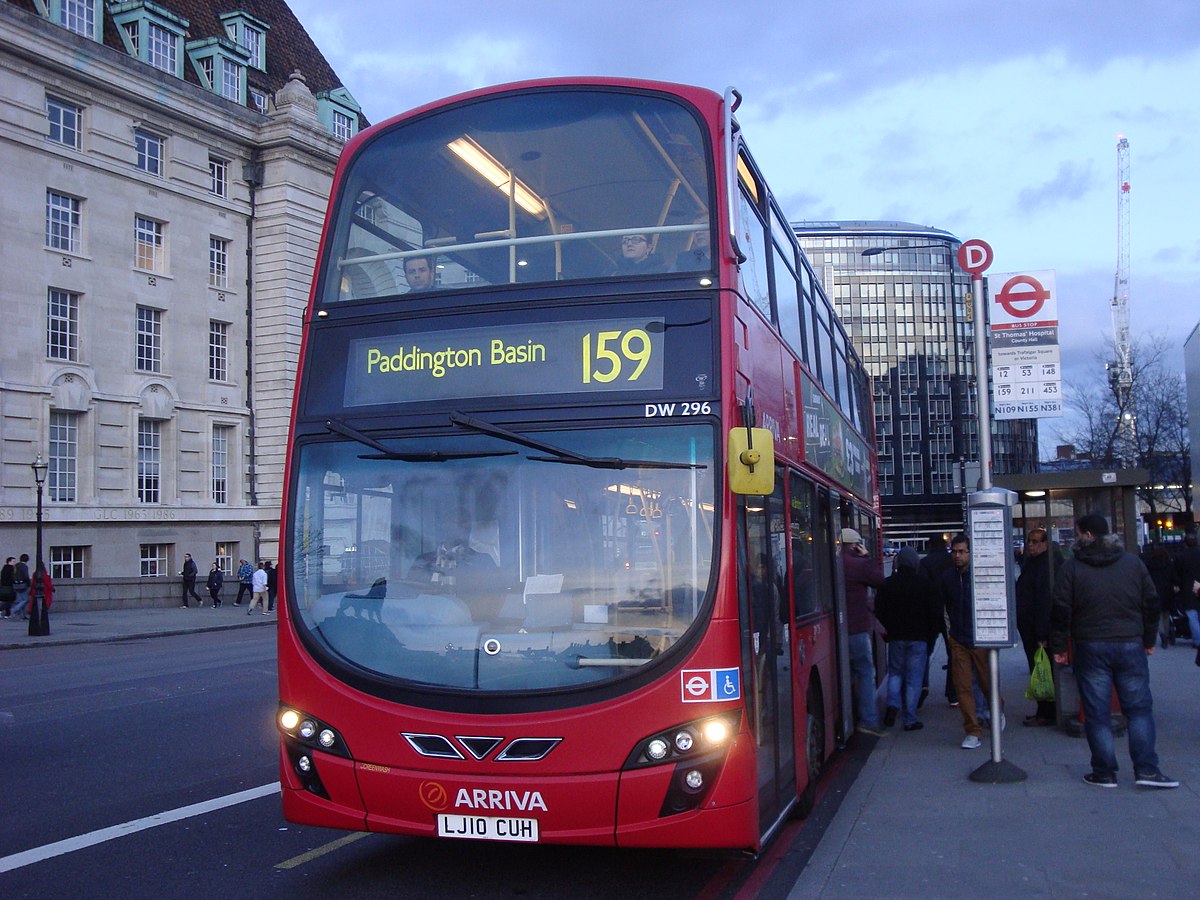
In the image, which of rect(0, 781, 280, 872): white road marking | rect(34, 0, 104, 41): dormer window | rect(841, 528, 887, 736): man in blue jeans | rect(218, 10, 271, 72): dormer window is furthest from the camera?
rect(218, 10, 271, 72): dormer window

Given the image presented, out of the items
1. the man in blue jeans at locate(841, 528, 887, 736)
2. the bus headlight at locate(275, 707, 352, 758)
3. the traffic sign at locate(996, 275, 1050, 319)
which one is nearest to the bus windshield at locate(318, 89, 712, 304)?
the bus headlight at locate(275, 707, 352, 758)

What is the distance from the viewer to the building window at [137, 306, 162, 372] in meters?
40.2

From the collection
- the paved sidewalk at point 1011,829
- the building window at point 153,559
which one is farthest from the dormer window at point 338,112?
the paved sidewalk at point 1011,829

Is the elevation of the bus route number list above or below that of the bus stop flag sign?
below

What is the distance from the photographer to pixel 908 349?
10706cm

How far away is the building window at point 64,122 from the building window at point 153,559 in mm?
13140

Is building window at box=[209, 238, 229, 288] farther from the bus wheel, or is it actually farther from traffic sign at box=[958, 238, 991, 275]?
the bus wheel

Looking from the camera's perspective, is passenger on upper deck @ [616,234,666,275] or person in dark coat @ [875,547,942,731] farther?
person in dark coat @ [875,547,942,731]

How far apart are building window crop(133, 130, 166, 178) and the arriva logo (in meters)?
39.0

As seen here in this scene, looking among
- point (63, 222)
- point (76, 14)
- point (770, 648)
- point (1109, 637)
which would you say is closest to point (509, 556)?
point (770, 648)

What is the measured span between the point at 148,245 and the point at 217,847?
123 ft

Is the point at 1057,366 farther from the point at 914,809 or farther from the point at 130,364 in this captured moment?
the point at 130,364

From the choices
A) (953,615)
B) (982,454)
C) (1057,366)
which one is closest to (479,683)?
(982,454)

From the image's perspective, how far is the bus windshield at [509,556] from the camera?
559 cm
